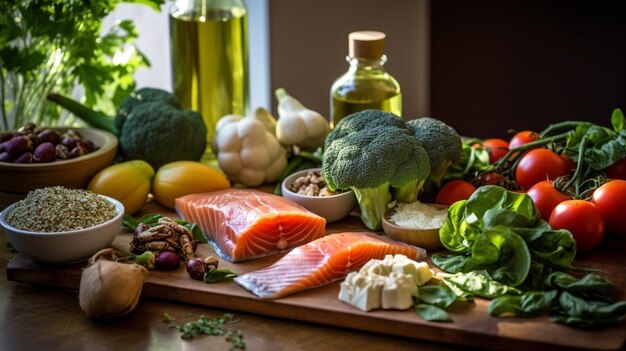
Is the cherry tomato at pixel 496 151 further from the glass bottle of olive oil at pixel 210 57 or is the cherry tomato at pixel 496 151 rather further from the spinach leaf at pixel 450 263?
the glass bottle of olive oil at pixel 210 57

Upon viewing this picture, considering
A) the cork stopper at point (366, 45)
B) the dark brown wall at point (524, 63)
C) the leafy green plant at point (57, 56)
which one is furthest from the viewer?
the dark brown wall at point (524, 63)

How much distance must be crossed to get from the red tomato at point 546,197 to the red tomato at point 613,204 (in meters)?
0.07

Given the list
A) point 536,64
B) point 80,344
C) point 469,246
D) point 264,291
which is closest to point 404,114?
point 536,64

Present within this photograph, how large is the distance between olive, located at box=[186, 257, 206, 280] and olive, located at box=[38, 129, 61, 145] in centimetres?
59

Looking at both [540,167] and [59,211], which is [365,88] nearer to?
[540,167]

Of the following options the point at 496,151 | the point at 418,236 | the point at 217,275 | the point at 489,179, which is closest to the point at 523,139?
the point at 496,151

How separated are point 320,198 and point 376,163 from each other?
0.59 feet

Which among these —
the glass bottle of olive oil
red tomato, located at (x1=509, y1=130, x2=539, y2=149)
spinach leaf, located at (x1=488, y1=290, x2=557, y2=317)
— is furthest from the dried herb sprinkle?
red tomato, located at (x1=509, y1=130, x2=539, y2=149)

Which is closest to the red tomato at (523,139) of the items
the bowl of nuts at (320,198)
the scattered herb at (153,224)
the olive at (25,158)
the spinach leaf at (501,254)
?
the bowl of nuts at (320,198)

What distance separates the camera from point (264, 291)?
161 cm

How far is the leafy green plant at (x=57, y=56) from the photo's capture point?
2240 millimetres

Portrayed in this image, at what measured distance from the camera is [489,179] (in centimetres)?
206

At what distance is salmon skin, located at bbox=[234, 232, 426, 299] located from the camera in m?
1.62

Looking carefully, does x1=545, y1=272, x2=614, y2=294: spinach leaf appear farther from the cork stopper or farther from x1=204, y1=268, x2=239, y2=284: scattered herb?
the cork stopper
